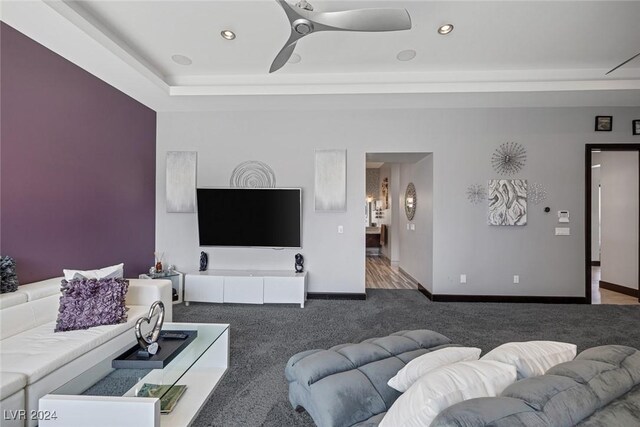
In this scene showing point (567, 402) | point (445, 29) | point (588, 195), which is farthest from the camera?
point (588, 195)

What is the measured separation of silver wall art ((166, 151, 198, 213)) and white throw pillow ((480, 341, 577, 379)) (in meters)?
4.40

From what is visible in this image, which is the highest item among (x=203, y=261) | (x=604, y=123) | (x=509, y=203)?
(x=604, y=123)

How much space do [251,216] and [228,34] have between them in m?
2.32

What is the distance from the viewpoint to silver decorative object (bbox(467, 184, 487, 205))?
4367 mm

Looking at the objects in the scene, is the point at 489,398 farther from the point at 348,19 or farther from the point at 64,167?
the point at 64,167

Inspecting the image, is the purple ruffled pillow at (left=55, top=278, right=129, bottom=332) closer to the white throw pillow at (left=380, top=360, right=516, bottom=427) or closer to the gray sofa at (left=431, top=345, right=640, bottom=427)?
the white throw pillow at (left=380, top=360, right=516, bottom=427)

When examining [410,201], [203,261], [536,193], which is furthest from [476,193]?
[203,261]

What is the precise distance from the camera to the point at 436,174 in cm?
443

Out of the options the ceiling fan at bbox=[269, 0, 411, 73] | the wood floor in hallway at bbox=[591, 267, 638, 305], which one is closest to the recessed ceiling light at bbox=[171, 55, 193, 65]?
the ceiling fan at bbox=[269, 0, 411, 73]

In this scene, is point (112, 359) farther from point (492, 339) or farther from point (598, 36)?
point (598, 36)

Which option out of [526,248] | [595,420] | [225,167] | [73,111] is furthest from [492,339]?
[73,111]

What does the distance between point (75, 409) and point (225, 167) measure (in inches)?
143

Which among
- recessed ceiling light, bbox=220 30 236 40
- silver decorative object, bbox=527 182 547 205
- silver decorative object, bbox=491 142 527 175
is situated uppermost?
recessed ceiling light, bbox=220 30 236 40

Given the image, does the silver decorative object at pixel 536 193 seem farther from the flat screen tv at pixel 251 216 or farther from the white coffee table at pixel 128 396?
the white coffee table at pixel 128 396
